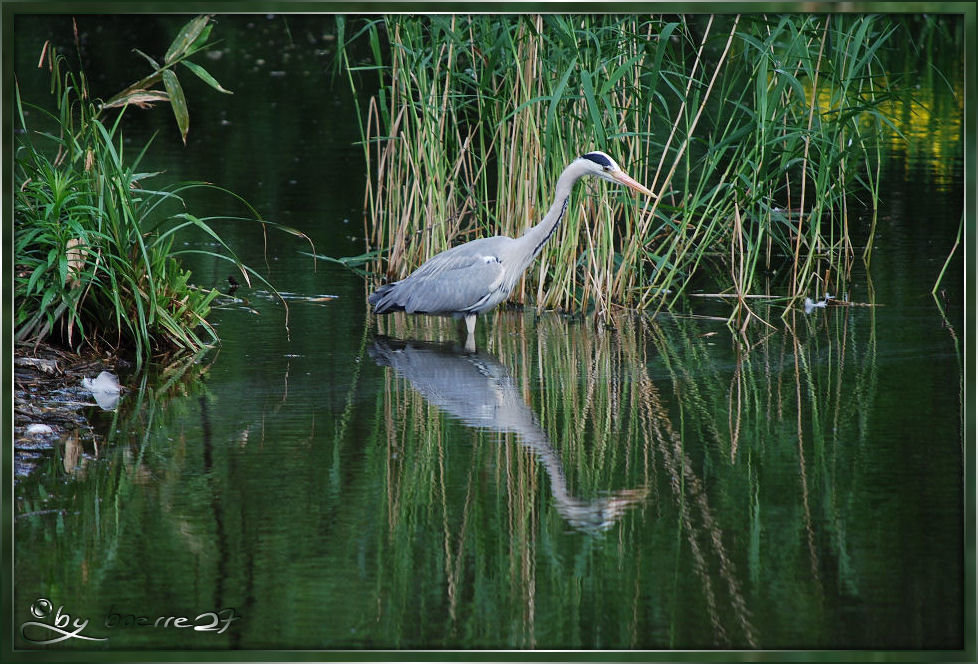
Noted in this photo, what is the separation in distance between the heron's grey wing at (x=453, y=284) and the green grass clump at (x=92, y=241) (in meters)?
1.39

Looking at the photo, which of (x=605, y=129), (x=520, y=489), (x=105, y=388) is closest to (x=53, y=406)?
(x=105, y=388)

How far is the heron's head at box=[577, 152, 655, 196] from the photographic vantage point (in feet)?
23.1

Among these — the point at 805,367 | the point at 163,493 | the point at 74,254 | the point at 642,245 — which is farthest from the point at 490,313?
the point at 163,493

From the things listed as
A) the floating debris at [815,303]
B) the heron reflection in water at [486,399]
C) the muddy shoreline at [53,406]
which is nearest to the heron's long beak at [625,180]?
the heron reflection in water at [486,399]

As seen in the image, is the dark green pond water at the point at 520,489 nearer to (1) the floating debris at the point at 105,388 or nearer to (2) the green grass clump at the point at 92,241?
(1) the floating debris at the point at 105,388

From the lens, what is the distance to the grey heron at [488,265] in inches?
280

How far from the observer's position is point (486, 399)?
20.1 ft

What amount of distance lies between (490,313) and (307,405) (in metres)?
2.35

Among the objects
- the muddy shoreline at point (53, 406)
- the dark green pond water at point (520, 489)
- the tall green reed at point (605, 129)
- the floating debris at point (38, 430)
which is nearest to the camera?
the dark green pond water at point (520, 489)

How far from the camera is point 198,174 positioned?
1114 cm

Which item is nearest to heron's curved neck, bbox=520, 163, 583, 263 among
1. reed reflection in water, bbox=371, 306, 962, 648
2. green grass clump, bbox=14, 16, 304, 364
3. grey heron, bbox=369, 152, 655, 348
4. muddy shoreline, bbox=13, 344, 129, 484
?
grey heron, bbox=369, 152, 655, 348

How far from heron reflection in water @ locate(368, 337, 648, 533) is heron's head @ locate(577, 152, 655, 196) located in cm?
121

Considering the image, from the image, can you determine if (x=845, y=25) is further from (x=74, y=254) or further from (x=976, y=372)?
(x=74, y=254)

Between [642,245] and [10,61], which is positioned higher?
[10,61]
